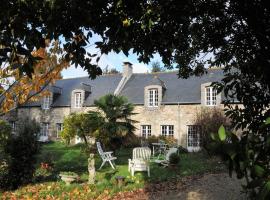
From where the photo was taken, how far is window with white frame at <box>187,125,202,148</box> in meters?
26.4

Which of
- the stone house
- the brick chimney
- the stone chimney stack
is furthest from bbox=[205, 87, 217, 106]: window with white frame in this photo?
the stone chimney stack

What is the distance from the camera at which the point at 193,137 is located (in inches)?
1053

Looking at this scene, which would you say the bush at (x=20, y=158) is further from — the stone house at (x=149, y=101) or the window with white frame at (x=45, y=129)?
the window with white frame at (x=45, y=129)

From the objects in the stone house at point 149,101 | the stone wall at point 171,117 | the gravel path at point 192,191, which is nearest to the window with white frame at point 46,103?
the stone house at point 149,101

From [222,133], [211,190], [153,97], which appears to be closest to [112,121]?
[153,97]

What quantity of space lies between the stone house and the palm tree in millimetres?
6753

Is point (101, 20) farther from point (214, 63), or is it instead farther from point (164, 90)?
point (164, 90)

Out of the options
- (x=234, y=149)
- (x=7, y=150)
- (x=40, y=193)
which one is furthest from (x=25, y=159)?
(x=234, y=149)

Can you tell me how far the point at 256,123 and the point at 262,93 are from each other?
38 centimetres

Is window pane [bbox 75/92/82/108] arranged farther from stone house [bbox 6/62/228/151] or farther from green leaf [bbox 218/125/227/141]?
green leaf [bbox 218/125/227/141]

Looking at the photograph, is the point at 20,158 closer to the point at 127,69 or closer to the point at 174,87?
the point at 174,87

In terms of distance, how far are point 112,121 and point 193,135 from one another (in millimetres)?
8984

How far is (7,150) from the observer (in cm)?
1082

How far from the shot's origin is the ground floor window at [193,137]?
85.9 feet
